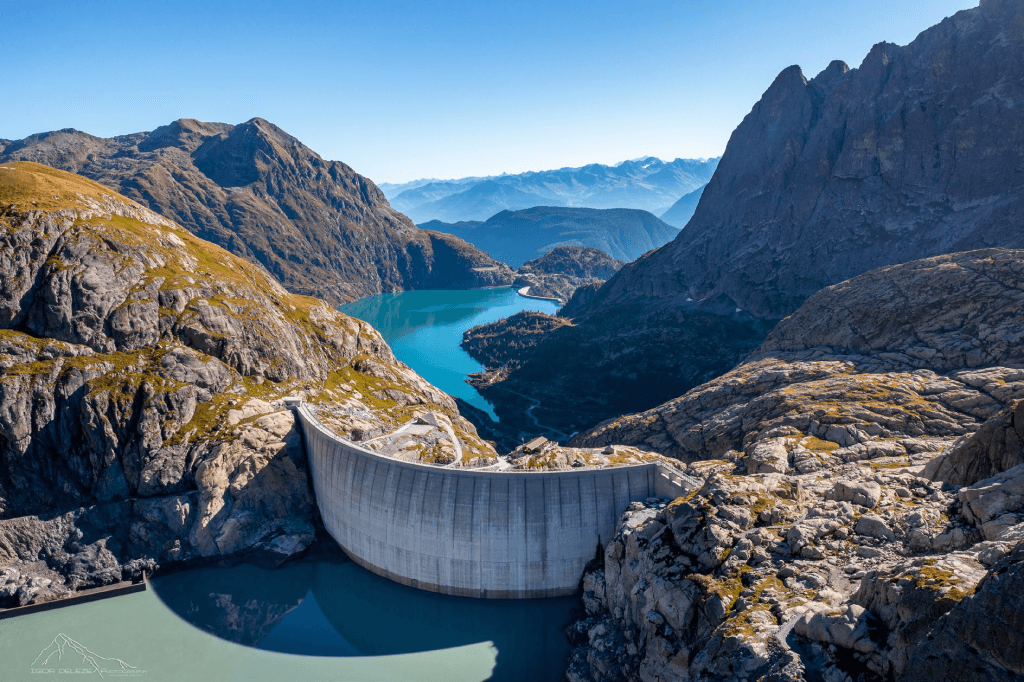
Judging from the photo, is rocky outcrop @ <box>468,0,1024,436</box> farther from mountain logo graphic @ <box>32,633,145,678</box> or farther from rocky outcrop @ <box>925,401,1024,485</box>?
mountain logo graphic @ <box>32,633,145,678</box>

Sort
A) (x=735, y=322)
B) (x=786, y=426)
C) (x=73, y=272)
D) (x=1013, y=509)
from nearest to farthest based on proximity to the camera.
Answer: (x=1013, y=509) < (x=786, y=426) < (x=73, y=272) < (x=735, y=322)

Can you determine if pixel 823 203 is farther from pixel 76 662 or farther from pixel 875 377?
pixel 76 662

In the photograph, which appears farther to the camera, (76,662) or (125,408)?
(125,408)

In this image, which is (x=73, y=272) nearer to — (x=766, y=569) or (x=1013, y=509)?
(x=766, y=569)

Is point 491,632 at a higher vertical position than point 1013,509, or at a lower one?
lower

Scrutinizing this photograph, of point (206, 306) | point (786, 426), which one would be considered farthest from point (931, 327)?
point (206, 306)

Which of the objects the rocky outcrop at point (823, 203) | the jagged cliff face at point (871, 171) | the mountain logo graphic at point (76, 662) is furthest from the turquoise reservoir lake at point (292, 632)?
the jagged cliff face at point (871, 171)

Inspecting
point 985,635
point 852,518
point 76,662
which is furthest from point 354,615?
point 985,635
